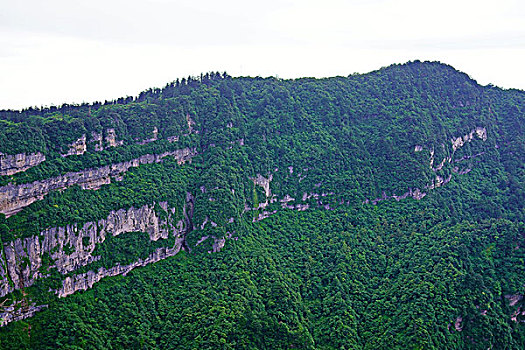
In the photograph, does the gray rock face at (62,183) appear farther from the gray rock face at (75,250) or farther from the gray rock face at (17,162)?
the gray rock face at (75,250)

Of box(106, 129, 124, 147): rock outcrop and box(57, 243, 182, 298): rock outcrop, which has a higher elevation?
box(106, 129, 124, 147): rock outcrop

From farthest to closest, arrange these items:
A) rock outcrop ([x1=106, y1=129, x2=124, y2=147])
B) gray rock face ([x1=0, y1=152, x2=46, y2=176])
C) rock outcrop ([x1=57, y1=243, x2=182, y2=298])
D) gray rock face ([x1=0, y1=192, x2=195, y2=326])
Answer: rock outcrop ([x1=106, y1=129, x2=124, y2=147])
rock outcrop ([x1=57, y1=243, x2=182, y2=298])
gray rock face ([x1=0, y1=152, x2=46, y2=176])
gray rock face ([x1=0, y1=192, x2=195, y2=326])

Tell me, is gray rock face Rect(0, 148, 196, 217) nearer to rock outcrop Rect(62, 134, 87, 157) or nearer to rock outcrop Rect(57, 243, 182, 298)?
rock outcrop Rect(62, 134, 87, 157)

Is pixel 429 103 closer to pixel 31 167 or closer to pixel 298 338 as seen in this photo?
pixel 298 338

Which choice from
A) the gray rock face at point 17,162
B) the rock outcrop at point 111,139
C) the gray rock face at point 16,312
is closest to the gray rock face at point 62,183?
the gray rock face at point 17,162

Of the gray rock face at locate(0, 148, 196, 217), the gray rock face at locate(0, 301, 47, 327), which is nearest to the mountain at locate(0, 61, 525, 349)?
the gray rock face at locate(0, 301, 47, 327)
